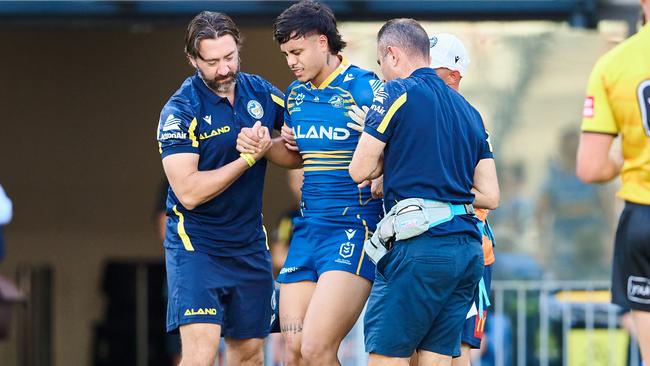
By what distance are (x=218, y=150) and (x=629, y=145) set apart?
1.92 meters

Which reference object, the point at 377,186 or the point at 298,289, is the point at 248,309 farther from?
the point at 377,186

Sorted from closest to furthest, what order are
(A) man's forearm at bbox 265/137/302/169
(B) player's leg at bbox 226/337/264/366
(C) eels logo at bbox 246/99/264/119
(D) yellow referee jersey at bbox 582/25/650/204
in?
(D) yellow referee jersey at bbox 582/25/650/204 < (A) man's forearm at bbox 265/137/302/169 < (C) eels logo at bbox 246/99/264/119 < (B) player's leg at bbox 226/337/264/366

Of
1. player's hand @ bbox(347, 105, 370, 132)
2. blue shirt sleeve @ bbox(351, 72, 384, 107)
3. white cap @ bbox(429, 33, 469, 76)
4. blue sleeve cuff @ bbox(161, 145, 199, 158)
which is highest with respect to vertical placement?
white cap @ bbox(429, 33, 469, 76)

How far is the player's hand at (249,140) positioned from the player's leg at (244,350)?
944mm

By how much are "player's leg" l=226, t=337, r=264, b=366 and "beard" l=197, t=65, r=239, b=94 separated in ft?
3.87

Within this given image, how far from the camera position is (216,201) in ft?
18.9

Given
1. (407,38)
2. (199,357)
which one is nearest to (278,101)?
(407,38)

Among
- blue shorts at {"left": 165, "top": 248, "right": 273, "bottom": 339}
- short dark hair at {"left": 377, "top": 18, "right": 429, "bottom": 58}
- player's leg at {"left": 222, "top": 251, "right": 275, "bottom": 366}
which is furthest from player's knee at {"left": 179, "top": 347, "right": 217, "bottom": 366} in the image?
short dark hair at {"left": 377, "top": 18, "right": 429, "bottom": 58}

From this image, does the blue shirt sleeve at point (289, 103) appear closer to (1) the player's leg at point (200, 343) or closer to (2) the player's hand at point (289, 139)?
(2) the player's hand at point (289, 139)

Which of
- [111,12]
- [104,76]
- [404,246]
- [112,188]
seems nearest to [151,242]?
[112,188]

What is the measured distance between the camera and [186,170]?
18.3 feet

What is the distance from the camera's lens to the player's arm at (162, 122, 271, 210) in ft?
18.2

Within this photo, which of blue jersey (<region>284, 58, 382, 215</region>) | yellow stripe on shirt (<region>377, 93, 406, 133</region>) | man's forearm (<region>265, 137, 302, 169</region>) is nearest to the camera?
yellow stripe on shirt (<region>377, 93, 406, 133</region>)

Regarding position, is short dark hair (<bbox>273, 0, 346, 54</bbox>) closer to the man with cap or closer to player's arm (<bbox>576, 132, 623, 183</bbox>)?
the man with cap
